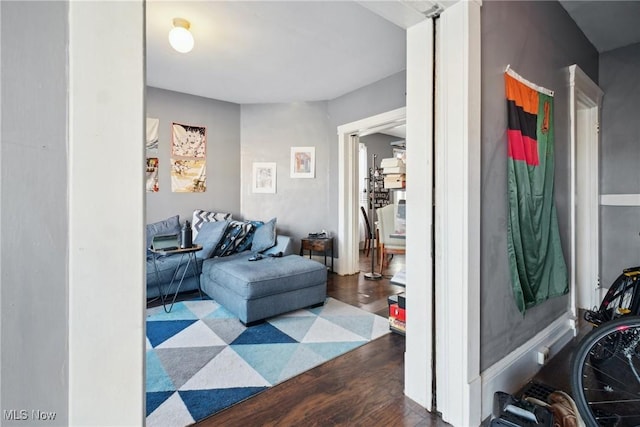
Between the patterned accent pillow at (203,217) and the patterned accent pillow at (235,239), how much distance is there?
546 millimetres

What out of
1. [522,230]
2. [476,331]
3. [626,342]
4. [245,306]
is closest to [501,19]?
[522,230]

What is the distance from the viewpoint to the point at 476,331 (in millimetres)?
1346

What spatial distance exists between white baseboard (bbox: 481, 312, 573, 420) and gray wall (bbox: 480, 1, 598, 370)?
0.04m

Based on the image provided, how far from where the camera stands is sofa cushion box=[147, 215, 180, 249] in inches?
142

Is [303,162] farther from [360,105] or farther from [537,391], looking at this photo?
[537,391]

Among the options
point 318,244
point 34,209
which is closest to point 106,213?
point 34,209

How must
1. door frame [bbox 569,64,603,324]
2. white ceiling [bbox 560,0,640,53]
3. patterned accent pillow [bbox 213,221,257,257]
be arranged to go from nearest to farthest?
white ceiling [bbox 560,0,640,53], door frame [bbox 569,64,603,324], patterned accent pillow [bbox 213,221,257,257]

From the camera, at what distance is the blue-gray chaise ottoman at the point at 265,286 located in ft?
7.94

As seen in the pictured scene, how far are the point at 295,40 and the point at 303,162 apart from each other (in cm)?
199

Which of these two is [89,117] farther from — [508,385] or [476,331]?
[508,385]

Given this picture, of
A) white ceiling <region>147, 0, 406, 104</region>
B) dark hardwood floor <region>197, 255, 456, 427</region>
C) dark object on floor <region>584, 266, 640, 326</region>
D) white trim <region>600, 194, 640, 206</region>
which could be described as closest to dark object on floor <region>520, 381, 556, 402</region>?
dark hardwood floor <region>197, 255, 456, 427</region>

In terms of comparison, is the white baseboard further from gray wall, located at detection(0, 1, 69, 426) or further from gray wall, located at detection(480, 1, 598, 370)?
gray wall, located at detection(0, 1, 69, 426)

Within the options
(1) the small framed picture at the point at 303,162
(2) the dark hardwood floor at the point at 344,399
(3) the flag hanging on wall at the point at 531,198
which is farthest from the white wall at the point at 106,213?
(1) the small framed picture at the point at 303,162

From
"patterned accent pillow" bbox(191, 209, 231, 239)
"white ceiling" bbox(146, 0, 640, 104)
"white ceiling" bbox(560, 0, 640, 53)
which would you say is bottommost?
"patterned accent pillow" bbox(191, 209, 231, 239)
